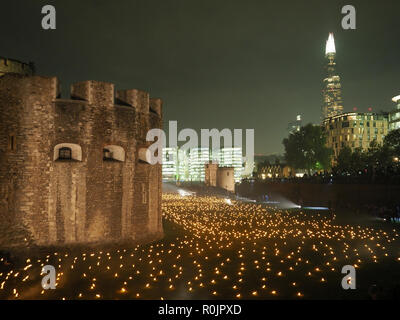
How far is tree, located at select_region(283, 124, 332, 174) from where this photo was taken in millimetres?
86312

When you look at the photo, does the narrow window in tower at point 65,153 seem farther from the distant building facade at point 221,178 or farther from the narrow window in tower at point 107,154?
the distant building facade at point 221,178

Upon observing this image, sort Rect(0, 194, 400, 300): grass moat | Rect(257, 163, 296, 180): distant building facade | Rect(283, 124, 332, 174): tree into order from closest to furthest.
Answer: Rect(0, 194, 400, 300): grass moat → Rect(283, 124, 332, 174): tree → Rect(257, 163, 296, 180): distant building facade

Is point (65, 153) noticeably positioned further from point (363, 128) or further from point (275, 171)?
point (363, 128)

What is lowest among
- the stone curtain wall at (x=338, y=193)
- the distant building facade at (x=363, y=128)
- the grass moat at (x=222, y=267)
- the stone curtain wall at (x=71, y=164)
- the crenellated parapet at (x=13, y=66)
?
the grass moat at (x=222, y=267)

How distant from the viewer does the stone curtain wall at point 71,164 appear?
1548 centimetres

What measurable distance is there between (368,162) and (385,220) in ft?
155

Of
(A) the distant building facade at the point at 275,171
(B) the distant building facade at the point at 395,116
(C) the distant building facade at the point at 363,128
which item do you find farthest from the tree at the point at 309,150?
(C) the distant building facade at the point at 363,128

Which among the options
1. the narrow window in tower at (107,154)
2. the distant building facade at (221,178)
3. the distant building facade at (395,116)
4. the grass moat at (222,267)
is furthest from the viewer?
the distant building facade at (395,116)

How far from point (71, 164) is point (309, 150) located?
254 feet

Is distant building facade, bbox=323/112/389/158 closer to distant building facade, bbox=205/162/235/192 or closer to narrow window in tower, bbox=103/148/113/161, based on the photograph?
distant building facade, bbox=205/162/235/192

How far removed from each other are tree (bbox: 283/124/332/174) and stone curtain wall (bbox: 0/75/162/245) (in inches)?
2886

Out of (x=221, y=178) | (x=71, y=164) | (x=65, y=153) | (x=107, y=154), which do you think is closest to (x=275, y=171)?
(x=221, y=178)

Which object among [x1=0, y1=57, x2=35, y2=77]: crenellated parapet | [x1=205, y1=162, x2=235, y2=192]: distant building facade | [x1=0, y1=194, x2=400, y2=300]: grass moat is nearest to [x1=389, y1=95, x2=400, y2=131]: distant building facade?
[x1=205, y1=162, x2=235, y2=192]: distant building facade

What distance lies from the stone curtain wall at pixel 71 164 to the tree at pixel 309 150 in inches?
2886
